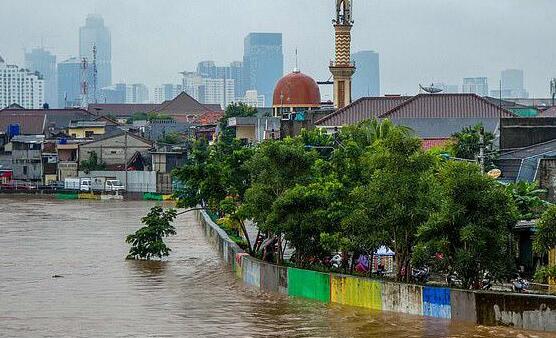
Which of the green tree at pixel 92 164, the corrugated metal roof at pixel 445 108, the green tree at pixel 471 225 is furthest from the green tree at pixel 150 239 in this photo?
the green tree at pixel 92 164

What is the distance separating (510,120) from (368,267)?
1314cm

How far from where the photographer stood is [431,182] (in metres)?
29.8

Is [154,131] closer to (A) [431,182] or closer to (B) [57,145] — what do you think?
(B) [57,145]

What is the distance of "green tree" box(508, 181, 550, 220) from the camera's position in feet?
100.0

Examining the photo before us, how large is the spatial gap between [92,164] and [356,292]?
65.8 meters

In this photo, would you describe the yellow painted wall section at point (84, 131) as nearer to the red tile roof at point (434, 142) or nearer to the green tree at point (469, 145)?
the red tile roof at point (434, 142)

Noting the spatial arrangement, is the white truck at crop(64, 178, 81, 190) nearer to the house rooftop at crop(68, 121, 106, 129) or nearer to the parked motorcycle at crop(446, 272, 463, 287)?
the house rooftop at crop(68, 121, 106, 129)

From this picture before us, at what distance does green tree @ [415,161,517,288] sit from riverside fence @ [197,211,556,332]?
72cm

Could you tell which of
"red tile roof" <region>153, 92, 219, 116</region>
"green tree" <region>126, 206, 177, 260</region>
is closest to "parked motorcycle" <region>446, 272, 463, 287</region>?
"green tree" <region>126, 206, 177, 260</region>

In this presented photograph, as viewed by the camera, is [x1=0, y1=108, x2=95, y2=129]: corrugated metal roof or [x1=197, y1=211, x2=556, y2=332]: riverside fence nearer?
[x1=197, y1=211, x2=556, y2=332]: riverside fence

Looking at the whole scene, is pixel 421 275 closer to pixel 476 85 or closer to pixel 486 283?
pixel 486 283

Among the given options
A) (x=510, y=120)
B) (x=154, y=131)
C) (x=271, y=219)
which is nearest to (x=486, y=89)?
(x=154, y=131)

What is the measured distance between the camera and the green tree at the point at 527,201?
30.5 m

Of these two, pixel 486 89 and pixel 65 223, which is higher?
pixel 486 89
